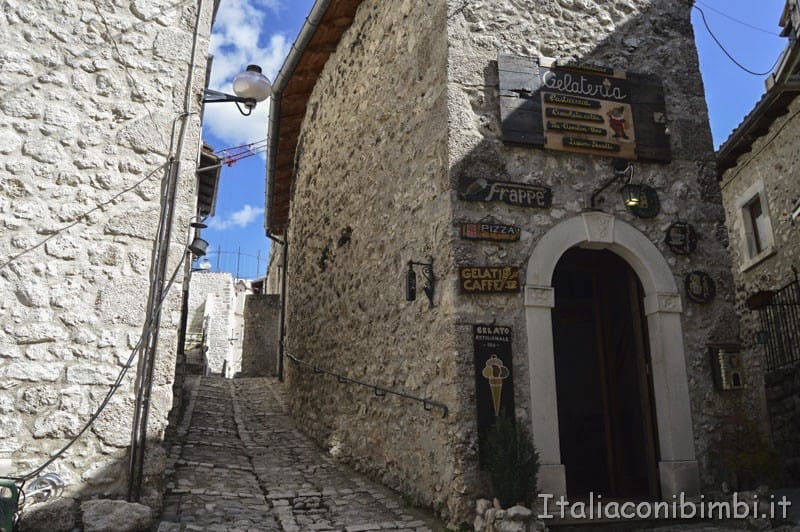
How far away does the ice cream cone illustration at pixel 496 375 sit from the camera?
16.7 ft

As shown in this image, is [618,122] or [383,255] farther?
[383,255]

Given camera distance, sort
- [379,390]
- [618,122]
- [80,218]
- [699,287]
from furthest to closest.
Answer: [379,390] → [618,122] → [699,287] → [80,218]

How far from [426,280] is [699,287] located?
249 centimetres

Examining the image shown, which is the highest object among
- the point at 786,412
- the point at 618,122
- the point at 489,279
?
the point at 618,122

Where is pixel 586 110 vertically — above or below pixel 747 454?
above

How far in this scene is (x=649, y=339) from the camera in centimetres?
590

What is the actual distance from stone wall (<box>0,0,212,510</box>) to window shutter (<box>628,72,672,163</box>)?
3928 mm

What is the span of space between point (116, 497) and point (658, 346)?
14.5 feet

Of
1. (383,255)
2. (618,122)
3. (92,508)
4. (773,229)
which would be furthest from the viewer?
(773,229)

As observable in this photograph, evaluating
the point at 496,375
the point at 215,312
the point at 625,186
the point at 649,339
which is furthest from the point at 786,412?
the point at 215,312

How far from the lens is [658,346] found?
577cm

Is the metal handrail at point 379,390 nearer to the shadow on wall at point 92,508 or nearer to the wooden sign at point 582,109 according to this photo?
the shadow on wall at point 92,508

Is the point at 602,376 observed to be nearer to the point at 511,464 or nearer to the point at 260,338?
the point at 511,464

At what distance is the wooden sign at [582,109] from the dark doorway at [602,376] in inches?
43.9
